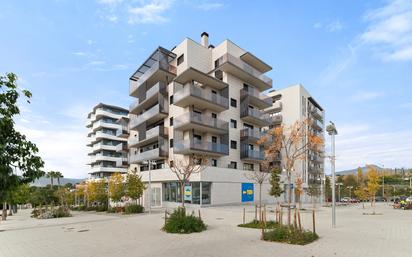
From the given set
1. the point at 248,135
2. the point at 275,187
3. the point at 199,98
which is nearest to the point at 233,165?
the point at 248,135

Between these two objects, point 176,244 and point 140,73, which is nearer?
point 176,244

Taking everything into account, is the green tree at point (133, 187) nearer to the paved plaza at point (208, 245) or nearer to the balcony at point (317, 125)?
the paved plaza at point (208, 245)

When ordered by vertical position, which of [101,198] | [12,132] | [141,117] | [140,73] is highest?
[140,73]

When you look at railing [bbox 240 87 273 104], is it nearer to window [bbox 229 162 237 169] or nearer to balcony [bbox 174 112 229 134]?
balcony [bbox 174 112 229 134]

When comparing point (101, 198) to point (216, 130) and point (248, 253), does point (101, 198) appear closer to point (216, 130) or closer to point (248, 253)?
point (216, 130)

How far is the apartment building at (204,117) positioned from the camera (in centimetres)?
3369

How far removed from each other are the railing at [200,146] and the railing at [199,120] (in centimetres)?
219

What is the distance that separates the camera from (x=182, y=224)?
1391cm

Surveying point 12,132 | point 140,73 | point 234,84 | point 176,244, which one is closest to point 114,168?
point 140,73

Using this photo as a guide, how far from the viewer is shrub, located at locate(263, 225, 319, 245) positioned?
1078 cm

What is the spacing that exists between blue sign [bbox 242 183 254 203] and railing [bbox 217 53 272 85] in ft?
52.8

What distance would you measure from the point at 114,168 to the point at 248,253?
Answer: 7576 centimetres

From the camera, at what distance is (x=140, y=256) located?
30.0 ft

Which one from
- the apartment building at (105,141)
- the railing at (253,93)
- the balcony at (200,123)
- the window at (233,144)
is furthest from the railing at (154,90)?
the apartment building at (105,141)
